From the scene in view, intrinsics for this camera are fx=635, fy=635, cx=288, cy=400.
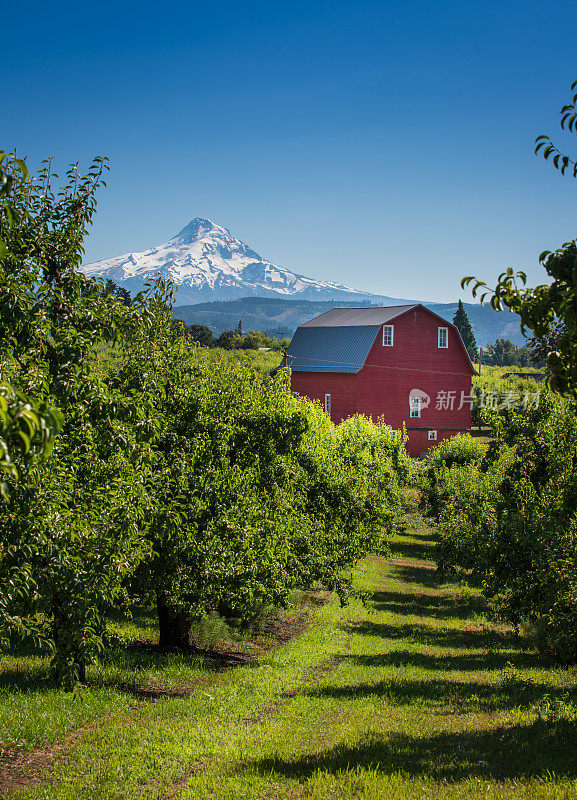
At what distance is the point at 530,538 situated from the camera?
13.0 meters

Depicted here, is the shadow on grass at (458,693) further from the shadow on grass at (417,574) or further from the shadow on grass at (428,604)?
the shadow on grass at (417,574)

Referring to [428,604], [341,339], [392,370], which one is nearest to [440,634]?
[428,604]

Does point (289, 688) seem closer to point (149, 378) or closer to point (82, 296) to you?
point (149, 378)

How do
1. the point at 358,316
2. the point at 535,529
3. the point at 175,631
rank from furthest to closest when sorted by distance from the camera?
1. the point at 358,316
2. the point at 175,631
3. the point at 535,529

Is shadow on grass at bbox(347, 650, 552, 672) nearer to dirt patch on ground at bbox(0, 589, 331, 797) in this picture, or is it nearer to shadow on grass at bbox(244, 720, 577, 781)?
dirt patch on ground at bbox(0, 589, 331, 797)

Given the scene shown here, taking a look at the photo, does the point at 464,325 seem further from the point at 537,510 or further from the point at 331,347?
the point at 537,510

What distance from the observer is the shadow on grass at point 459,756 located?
7500 millimetres

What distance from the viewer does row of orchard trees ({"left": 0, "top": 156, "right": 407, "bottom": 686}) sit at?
7.63 metres

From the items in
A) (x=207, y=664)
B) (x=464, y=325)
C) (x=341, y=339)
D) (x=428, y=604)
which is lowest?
(x=428, y=604)

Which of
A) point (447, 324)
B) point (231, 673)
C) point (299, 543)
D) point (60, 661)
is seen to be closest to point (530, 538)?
point (299, 543)

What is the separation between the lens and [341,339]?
55.6 m

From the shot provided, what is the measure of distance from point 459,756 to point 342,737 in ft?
5.86

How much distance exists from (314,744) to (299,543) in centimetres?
707

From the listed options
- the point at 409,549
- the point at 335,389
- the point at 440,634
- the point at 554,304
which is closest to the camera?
the point at 554,304
